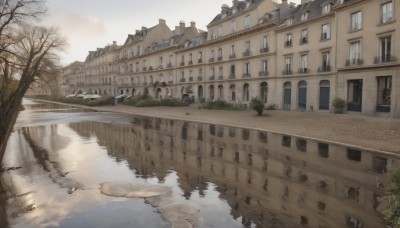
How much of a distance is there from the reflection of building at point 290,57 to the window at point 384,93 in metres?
0.08

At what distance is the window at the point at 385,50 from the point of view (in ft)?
84.9

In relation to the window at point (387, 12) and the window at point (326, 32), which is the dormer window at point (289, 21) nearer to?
the window at point (326, 32)

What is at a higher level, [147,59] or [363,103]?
[147,59]

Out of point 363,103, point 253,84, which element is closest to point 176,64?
point 253,84

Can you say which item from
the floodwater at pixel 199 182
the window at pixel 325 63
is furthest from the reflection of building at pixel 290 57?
the floodwater at pixel 199 182

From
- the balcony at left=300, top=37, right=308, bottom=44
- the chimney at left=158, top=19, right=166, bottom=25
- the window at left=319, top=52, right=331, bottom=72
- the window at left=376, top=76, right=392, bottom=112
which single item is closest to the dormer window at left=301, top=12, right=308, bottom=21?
the balcony at left=300, top=37, right=308, bottom=44

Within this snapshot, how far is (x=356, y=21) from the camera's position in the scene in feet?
94.0

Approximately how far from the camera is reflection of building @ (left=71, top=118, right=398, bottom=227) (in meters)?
7.26

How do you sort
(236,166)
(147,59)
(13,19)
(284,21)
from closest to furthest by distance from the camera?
1. (236,166)
2. (13,19)
3. (284,21)
4. (147,59)

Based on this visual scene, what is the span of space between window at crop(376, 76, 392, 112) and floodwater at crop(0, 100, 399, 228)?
14.1 metres

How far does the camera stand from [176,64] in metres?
60.1

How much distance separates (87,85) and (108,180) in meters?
96.8

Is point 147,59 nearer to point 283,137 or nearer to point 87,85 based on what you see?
point 87,85

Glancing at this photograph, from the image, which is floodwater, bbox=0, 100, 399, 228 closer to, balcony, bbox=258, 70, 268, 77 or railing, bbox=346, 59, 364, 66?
railing, bbox=346, 59, 364, 66
